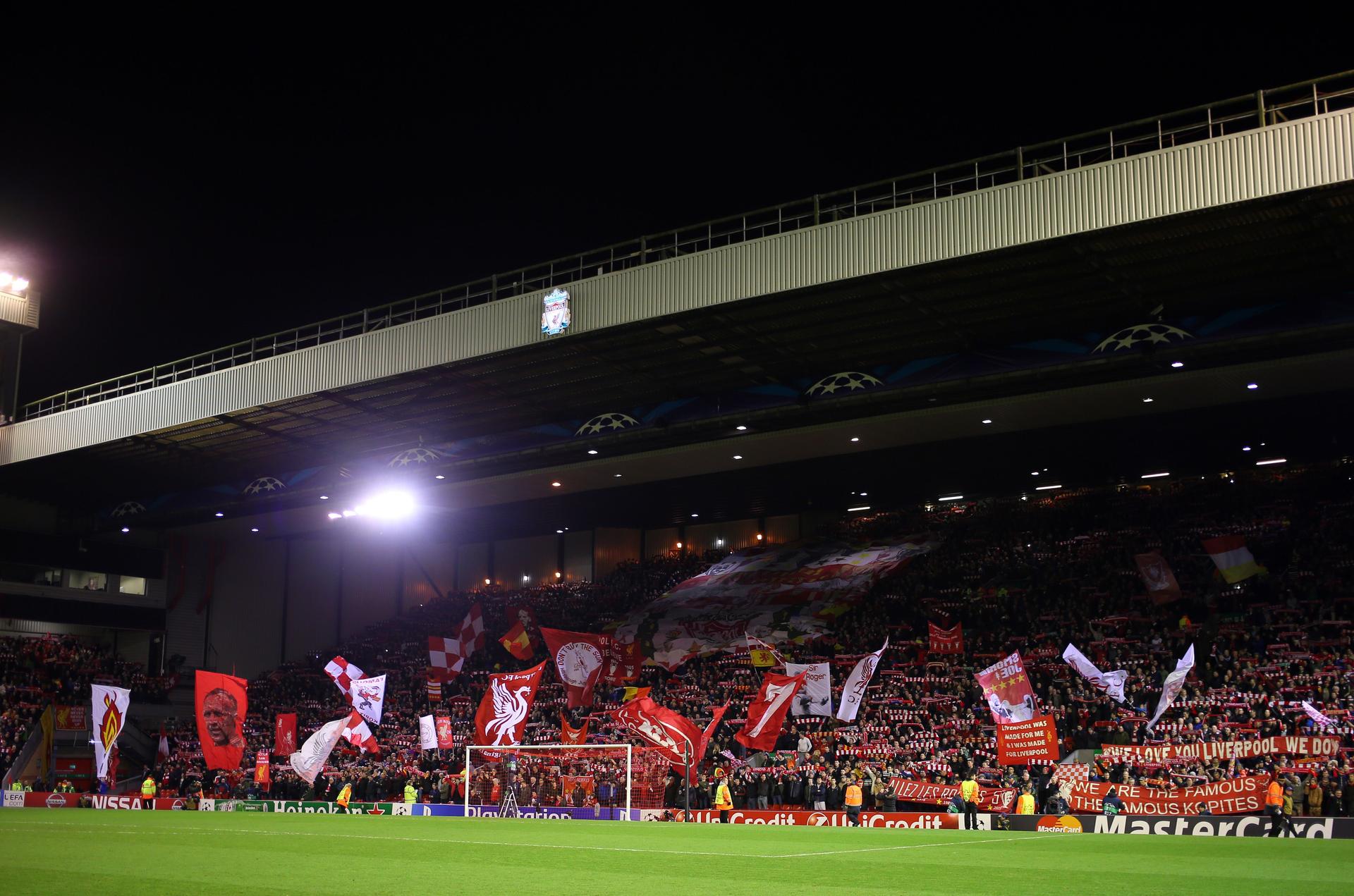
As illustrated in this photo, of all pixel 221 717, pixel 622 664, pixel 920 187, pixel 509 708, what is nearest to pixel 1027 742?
pixel 920 187

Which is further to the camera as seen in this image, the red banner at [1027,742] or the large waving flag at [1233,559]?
the large waving flag at [1233,559]

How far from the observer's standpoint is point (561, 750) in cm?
4053

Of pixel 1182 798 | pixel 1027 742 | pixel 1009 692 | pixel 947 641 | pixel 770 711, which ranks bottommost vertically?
pixel 1182 798

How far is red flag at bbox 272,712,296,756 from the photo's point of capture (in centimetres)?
4459

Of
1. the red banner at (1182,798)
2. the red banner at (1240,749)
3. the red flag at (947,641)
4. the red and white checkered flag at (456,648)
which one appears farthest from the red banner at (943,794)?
the red and white checkered flag at (456,648)

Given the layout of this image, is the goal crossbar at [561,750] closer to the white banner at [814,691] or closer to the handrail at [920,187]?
the white banner at [814,691]

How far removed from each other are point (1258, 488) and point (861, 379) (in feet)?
58.6

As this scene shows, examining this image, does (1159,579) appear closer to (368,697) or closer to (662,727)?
(662,727)

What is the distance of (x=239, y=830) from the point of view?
2634 centimetres

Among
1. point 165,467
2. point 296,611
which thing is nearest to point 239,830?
point 165,467

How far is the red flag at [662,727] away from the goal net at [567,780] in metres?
1.23

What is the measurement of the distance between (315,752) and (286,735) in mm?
6014

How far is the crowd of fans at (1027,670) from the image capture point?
1201 inches

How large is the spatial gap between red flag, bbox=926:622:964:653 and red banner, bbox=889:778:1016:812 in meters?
6.55
